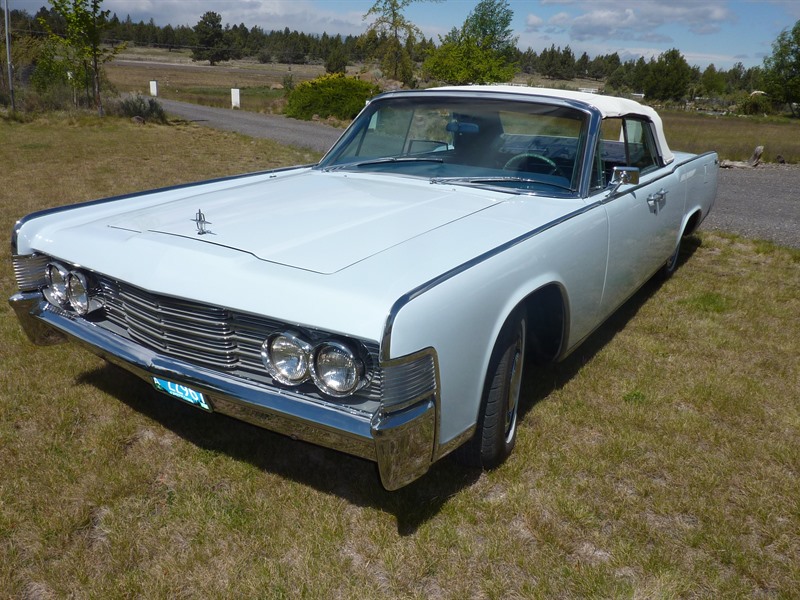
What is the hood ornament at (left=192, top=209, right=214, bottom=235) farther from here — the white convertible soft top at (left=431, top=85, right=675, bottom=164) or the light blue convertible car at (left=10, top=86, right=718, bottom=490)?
the white convertible soft top at (left=431, top=85, right=675, bottom=164)

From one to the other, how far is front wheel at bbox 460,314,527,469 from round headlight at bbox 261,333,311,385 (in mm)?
674

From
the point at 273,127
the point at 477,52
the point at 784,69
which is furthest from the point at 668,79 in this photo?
the point at 273,127

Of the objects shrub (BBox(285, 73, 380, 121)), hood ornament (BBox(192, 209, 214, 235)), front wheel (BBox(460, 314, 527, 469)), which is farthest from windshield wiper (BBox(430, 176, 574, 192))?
shrub (BBox(285, 73, 380, 121))

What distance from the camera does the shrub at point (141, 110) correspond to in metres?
17.4

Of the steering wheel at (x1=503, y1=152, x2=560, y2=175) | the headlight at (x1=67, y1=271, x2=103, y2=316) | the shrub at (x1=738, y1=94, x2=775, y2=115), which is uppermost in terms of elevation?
the shrub at (x1=738, y1=94, x2=775, y2=115)

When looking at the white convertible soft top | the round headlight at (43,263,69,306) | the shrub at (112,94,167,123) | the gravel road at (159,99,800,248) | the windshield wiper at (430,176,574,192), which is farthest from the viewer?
the shrub at (112,94,167,123)

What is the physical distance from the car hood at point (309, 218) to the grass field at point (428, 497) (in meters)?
0.92

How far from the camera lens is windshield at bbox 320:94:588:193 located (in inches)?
129

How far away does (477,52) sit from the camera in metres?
21.8

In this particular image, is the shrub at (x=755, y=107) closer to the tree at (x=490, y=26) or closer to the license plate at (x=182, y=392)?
the tree at (x=490, y=26)

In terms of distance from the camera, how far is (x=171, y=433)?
2.93 meters

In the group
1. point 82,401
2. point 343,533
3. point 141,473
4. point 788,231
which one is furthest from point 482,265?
point 788,231

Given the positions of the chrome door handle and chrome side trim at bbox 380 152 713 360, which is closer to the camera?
chrome side trim at bbox 380 152 713 360

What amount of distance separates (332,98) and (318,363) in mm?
19884
